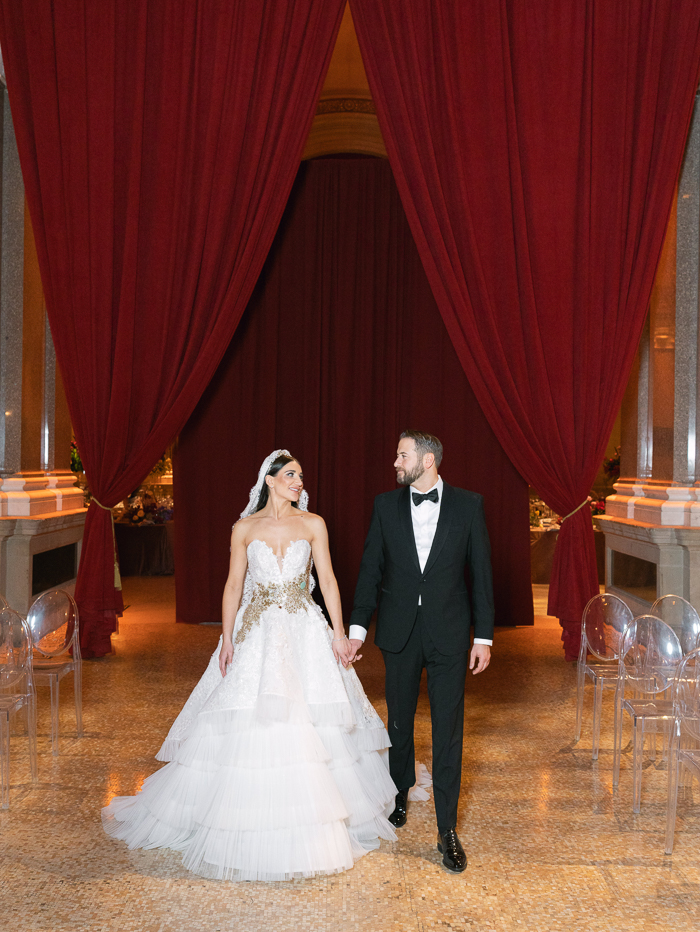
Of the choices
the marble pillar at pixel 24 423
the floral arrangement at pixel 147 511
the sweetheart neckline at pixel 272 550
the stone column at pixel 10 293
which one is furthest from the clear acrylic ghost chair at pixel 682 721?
the floral arrangement at pixel 147 511

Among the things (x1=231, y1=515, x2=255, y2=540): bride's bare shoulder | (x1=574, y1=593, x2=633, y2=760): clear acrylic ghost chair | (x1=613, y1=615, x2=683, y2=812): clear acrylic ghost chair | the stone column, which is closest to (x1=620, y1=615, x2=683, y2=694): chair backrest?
(x1=613, y1=615, x2=683, y2=812): clear acrylic ghost chair

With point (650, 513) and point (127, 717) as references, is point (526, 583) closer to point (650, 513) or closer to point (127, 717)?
point (650, 513)

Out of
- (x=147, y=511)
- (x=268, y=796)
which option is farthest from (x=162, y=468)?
(x=268, y=796)

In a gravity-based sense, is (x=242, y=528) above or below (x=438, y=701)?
above

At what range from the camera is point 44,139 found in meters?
6.13

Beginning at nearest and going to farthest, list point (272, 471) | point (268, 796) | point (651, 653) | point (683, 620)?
point (268, 796) → point (272, 471) → point (651, 653) → point (683, 620)

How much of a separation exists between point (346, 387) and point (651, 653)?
5.00 m

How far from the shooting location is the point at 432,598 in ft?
11.0

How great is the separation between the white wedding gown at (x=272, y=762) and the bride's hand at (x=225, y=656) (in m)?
0.03

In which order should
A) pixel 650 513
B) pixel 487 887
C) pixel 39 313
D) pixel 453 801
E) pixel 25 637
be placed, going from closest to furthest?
pixel 487 887, pixel 453 801, pixel 25 637, pixel 650 513, pixel 39 313

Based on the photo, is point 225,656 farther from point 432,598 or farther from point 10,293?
point 10,293

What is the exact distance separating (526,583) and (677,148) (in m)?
4.20

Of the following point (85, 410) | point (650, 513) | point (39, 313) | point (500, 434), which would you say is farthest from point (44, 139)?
point (650, 513)

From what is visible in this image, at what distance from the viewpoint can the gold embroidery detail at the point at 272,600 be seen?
141 inches
